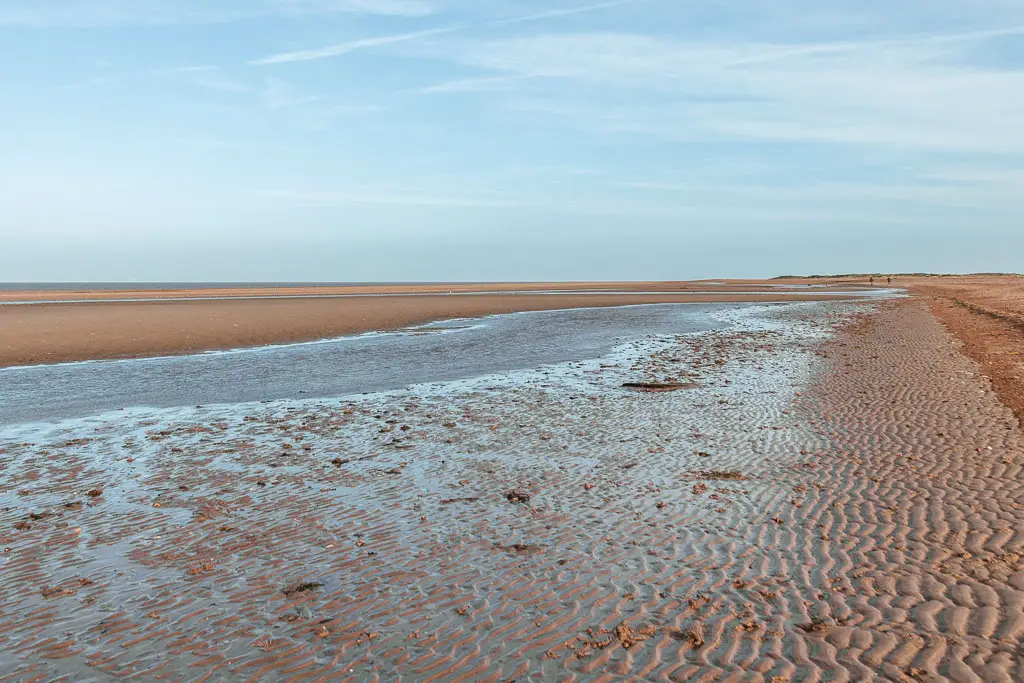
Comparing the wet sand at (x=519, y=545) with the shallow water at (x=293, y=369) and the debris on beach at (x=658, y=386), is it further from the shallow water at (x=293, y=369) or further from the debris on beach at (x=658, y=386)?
the debris on beach at (x=658, y=386)

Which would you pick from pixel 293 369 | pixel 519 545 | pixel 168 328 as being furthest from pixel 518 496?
pixel 168 328

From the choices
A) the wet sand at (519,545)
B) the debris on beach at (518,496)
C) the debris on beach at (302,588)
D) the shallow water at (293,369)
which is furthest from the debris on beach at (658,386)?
the debris on beach at (302,588)

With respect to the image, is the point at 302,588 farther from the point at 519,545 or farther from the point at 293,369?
the point at 293,369

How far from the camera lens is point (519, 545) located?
25.6 ft

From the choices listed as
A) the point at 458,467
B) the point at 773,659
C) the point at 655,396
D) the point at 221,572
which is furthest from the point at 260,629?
the point at 655,396

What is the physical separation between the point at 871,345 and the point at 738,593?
2417cm

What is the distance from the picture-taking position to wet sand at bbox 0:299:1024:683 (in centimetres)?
551

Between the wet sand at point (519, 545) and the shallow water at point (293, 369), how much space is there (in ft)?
8.57

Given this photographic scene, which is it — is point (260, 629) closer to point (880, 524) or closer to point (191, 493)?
point (191, 493)

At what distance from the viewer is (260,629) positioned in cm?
593

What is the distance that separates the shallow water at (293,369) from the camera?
680 inches

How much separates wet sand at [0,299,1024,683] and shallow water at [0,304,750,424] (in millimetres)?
2612

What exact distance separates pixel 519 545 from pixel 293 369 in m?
16.2

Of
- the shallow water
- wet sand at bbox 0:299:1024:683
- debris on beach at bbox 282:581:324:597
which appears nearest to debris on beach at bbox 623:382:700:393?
wet sand at bbox 0:299:1024:683
